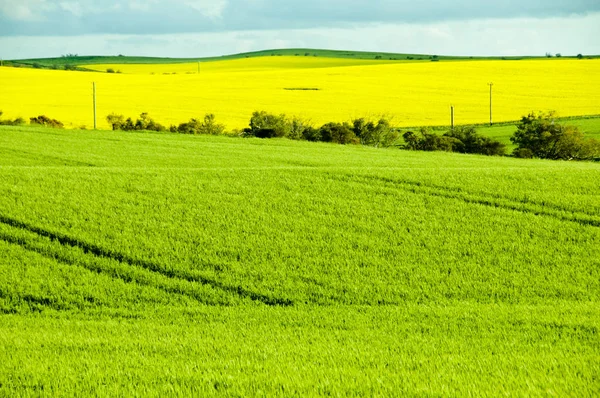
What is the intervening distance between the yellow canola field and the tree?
12.5m

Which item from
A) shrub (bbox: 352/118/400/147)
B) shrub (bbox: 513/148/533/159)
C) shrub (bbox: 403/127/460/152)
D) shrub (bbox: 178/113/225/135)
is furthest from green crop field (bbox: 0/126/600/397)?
shrub (bbox: 352/118/400/147)

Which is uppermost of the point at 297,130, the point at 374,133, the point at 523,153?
the point at 297,130

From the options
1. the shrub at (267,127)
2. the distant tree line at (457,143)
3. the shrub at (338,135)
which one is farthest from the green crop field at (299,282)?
the shrub at (267,127)

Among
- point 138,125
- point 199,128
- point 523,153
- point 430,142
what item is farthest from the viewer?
point 138,125

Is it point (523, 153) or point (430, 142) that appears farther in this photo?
point (430, 142)

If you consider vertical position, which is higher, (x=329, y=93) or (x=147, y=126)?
(x=329, y=93)

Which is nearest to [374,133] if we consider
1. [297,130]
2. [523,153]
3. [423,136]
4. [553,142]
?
[423,136]

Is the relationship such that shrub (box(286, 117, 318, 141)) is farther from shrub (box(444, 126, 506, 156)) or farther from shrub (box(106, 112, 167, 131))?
shrub (box(444, 126, 506, 156))

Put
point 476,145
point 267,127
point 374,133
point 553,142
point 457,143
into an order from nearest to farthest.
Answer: point 553,142, point 476,145, point 457,143, point 267,127, point 374,133

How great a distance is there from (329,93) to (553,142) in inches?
1303

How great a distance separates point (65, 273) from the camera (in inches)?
432

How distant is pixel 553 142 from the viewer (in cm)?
4422

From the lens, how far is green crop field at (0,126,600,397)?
6.96m

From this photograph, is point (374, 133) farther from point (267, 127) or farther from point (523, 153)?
point (523, 153)
